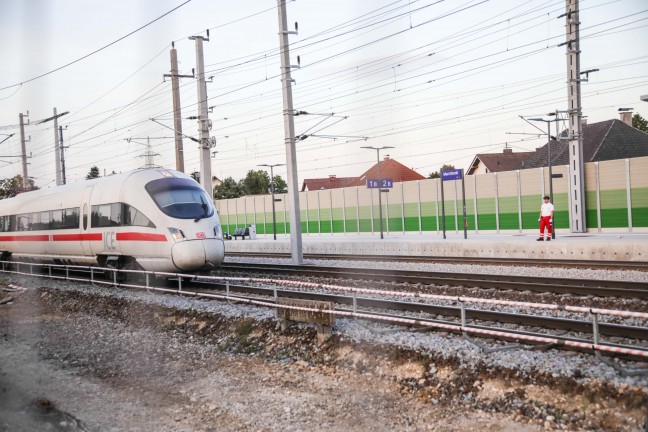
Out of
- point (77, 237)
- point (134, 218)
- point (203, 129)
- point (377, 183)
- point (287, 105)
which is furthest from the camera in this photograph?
point (377, 183)

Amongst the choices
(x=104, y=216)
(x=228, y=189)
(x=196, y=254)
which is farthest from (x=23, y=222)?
(x=228, y=189)

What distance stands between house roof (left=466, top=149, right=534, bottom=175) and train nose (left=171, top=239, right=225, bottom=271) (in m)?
49.3

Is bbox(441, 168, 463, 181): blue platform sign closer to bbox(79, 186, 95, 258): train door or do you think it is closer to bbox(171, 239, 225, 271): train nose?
bbox(171, 239, 225, 271): train nose

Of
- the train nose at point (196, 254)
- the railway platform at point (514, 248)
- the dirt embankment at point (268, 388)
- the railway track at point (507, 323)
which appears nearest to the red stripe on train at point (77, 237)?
the train nose at point (196, 254)

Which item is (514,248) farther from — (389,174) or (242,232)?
(242,232)

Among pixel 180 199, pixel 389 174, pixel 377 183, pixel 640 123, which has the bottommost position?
pixel 180 199

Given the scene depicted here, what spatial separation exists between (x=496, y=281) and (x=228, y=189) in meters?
75.0

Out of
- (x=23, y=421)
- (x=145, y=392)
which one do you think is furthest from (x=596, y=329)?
(x=23, y=421)

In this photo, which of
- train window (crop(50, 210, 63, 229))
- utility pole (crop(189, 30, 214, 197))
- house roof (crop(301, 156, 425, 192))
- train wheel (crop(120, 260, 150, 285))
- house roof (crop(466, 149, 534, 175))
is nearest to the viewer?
train wheel (crop(120, 260, 150, 285))

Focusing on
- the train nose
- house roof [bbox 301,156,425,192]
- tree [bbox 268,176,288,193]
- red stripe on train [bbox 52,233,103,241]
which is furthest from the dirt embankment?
tree [bbox 268,176,288,193]

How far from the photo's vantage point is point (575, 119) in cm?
2478

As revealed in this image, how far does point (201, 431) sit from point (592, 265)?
514 inches

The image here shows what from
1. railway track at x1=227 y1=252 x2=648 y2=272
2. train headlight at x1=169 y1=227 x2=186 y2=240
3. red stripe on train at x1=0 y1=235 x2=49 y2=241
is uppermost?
train headlight at x1=169 y1=227 x2=186 y2=240

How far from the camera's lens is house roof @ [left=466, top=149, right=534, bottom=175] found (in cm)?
6268
